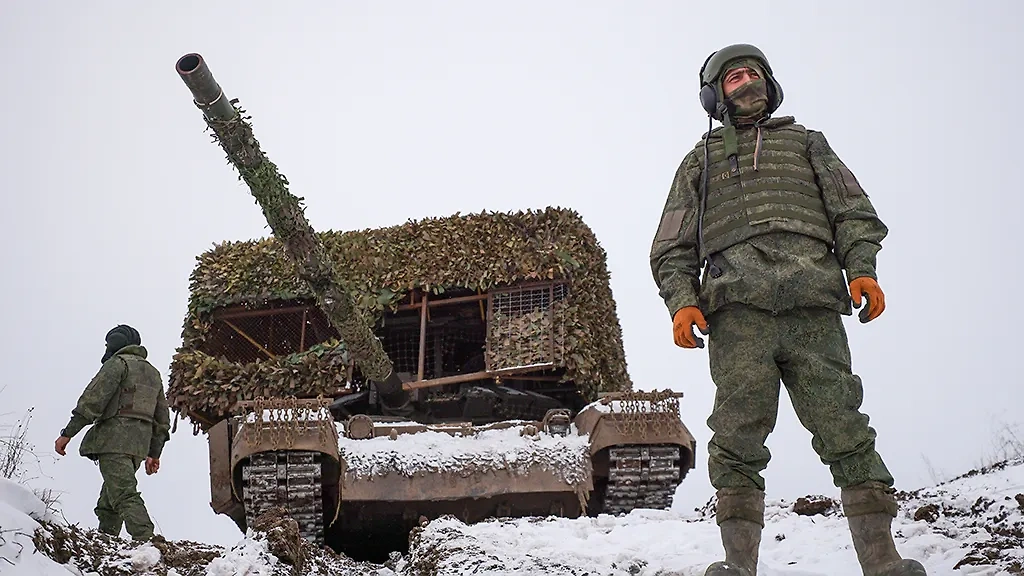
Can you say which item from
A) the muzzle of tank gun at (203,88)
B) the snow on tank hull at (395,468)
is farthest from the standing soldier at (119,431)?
the muzzle of tank gun at (203,88)

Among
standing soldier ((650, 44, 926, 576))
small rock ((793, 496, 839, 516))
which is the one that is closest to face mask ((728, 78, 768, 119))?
standing soldier ((650, 44, 926, 576))

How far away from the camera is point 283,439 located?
251 inches

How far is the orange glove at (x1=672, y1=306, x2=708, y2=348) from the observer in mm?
3348

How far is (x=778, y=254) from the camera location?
→ 3.39 metres

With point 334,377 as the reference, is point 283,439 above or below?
below

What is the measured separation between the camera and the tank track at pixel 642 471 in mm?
6730

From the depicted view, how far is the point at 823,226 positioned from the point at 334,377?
577cm

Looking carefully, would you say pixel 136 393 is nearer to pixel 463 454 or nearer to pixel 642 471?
pixel 463 454

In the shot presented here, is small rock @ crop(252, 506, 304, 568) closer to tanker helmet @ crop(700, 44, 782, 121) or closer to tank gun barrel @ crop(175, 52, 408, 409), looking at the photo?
tank gun barrel @ crop(175, 52, 408, 409)

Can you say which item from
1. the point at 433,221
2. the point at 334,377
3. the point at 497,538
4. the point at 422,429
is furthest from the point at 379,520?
the point at 433,221

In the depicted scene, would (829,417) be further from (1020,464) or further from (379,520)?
(379,520)

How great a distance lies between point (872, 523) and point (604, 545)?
6.01ft

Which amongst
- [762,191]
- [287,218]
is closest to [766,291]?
[762,191]

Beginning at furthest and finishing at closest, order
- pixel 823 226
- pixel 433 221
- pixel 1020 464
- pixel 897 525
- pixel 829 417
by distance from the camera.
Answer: pixel 433 221
pixel 1020 464
pixel 897 525
pixel 823 226
pixel 829 417
